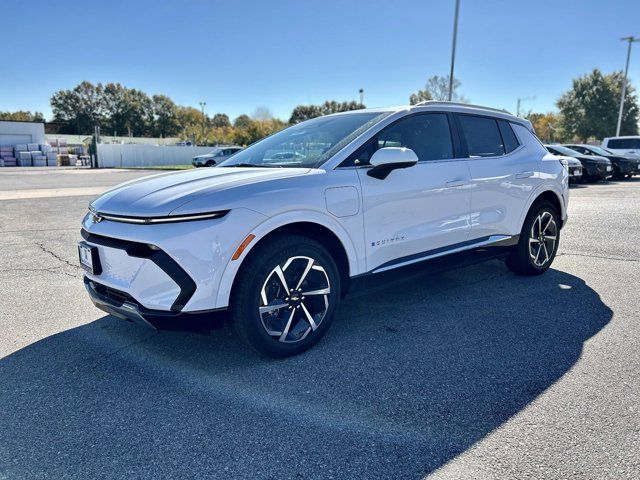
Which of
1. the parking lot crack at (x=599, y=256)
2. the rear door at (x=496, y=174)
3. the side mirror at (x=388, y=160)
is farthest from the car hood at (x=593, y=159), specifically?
the side mirror at (x=388, y=160)

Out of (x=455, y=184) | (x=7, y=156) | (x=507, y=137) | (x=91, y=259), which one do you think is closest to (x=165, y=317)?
(x=91, y=259)

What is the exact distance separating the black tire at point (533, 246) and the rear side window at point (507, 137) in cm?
71

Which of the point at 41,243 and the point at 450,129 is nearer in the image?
the point at 450,129

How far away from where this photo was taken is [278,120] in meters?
80.4

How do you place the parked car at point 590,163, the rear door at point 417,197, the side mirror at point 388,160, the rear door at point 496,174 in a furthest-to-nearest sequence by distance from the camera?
1. the parked car at point 590,163
2. the rear door at point 496,174
3. the rear door at point 417,197
4. the side mirror at point 388,160

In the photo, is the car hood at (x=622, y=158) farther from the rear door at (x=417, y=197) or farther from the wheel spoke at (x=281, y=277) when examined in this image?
the wheel spoke at (x=281, y=277)

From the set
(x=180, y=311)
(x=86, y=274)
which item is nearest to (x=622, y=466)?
(x=180, y=311)

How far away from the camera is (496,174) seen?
174 inches

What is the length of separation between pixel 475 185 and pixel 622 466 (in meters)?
2.61

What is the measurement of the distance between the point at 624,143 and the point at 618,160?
12.9 feet

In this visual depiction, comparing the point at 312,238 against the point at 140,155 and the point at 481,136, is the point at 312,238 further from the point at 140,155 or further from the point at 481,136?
the point at 140,155

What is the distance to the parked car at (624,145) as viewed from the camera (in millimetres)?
21775

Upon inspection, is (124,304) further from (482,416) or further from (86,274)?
(482,416)

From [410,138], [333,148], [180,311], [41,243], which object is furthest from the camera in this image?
[41,243]
